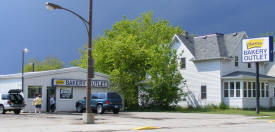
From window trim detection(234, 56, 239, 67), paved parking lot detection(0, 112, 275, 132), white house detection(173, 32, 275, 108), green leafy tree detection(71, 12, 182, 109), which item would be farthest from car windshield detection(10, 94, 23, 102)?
window trim detection(234, 56, 239, 67)

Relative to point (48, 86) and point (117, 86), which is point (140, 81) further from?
point (48, 86)

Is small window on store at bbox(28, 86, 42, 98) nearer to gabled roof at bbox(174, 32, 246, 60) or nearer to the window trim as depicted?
gabled roof at bbox(174, 32, 246, 60)

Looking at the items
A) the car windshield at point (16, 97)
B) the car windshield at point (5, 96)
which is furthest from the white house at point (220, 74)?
the car windshield at point (5, 96)

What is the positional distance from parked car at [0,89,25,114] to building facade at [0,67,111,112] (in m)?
1.50

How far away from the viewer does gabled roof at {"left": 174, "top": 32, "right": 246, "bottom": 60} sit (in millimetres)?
41344

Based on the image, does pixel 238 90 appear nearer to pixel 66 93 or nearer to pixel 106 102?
pixel 106 102

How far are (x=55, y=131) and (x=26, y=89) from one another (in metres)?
17.4

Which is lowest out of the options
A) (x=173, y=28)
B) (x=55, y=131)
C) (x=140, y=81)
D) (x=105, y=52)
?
(x=55, y=131)

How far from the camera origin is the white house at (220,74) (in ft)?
131

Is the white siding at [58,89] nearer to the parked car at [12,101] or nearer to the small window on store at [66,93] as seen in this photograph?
the small window on store at [66,93]

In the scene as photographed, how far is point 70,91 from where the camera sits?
35.5 meters

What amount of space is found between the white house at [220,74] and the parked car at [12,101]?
56.9ft

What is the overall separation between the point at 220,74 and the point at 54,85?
17.6 m

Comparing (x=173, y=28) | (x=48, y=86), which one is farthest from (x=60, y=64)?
(x=48, y=86)
